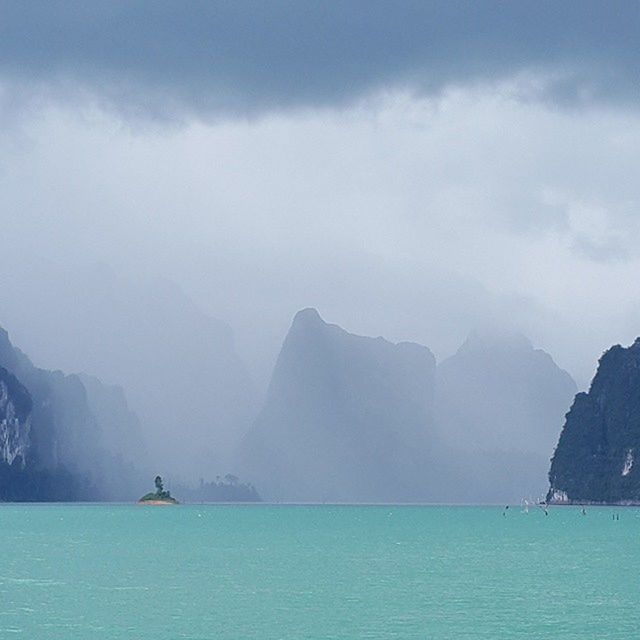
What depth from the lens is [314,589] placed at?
85188mm

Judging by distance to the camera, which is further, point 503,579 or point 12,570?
point 12,570

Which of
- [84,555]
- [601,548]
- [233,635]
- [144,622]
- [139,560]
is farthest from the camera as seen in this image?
[601,548]

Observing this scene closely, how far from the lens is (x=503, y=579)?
93.8 metres

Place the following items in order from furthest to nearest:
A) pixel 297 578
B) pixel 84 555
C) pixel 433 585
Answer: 1. pixel 84 555
2. pixel 297 578
3. pixel 433 585

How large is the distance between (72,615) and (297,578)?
2750 centimetres

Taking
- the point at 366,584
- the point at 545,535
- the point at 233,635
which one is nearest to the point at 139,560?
the point at 366,584

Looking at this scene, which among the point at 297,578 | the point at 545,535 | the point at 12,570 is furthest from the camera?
the point at 545,535

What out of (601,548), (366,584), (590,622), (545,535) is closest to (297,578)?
(366,584)

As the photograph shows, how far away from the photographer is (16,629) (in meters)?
63.7

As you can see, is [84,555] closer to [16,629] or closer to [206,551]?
[206,551]

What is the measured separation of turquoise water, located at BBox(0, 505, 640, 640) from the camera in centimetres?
6531

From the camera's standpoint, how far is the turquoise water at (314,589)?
6531cm

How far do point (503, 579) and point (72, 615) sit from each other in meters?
36.8

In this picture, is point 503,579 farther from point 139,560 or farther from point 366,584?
point 139,560
